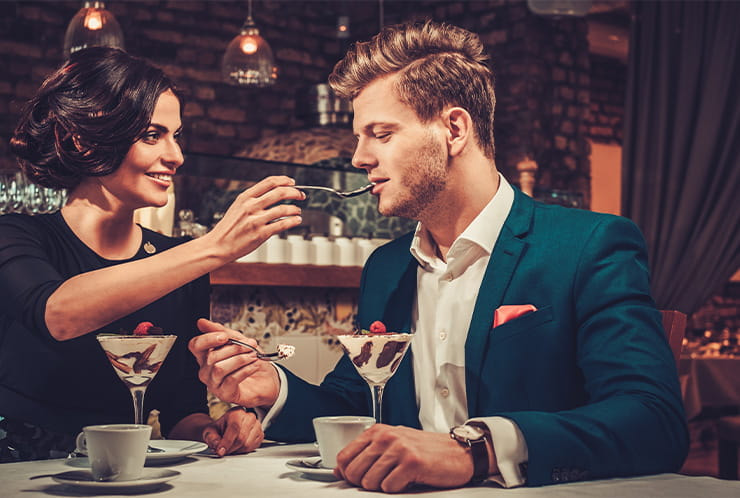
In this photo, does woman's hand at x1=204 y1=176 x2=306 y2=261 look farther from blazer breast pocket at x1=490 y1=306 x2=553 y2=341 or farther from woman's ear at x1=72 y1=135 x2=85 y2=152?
woman's ear at x1=72 y1=135 x2=85 y2=152

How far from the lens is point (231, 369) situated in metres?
1.69

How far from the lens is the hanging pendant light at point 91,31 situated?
14.5 ft

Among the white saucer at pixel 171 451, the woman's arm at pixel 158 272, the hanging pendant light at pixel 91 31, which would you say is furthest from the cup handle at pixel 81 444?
the hanging pendant light at pixel 91 31

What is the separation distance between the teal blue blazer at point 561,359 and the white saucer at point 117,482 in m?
0.41

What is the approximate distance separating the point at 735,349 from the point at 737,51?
11.9ft

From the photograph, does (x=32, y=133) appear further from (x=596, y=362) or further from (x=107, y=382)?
(x=596, y=362)

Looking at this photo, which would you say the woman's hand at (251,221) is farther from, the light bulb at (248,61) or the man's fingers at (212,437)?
the light bulb at (248,61)

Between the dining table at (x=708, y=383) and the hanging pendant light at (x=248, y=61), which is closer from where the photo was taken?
the dining table at (x=708, y=383)

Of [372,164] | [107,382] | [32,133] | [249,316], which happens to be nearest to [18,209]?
[249,316]

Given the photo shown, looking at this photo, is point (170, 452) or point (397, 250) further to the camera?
point (397, 250)

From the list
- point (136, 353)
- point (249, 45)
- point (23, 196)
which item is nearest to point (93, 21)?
point (249, 45)

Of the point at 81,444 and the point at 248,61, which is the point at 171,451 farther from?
the point at 248,61

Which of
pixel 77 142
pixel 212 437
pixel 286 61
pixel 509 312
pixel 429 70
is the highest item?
pixel 286 61

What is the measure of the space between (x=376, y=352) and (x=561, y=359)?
16.8 inches
